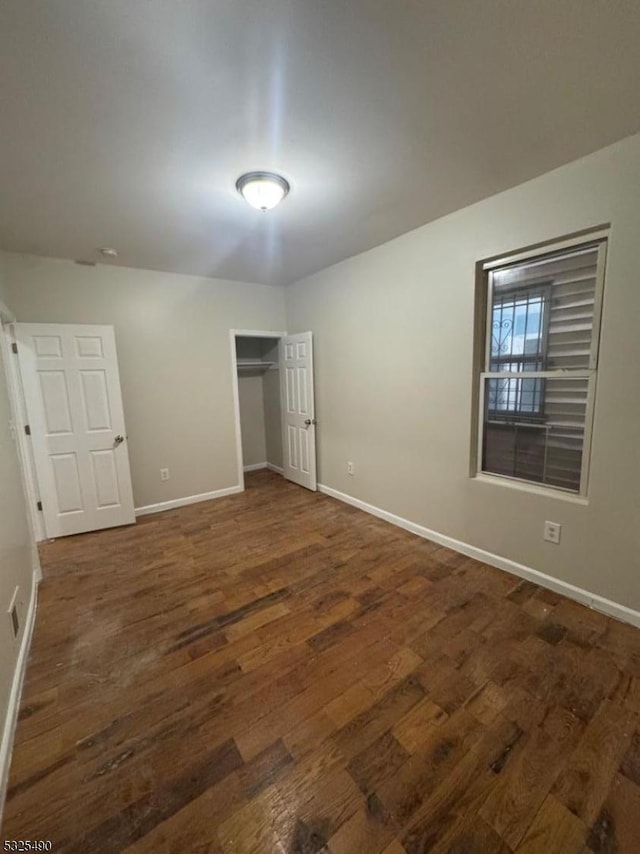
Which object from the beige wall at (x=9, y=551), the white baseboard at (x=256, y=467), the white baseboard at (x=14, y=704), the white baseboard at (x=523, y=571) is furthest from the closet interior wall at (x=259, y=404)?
the white baseboard at (x=14, y=704)

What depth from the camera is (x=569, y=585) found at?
2.22 metres

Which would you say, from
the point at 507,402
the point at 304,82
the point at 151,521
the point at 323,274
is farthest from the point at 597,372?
the point at 151,521

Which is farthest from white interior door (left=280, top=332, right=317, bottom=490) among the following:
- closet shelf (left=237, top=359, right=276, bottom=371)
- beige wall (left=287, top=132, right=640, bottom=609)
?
closet shelf (left=237, top=359, right=276, bottom=371)

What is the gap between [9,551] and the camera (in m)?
1.85

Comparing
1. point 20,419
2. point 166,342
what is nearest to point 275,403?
point 166,342

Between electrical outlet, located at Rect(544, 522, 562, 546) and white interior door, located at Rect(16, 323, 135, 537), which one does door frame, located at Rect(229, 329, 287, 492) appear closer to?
white interior door, located at Rect(16, 323, 135, 537)

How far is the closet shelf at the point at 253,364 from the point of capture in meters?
4.82

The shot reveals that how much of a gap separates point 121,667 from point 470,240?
3.43 m

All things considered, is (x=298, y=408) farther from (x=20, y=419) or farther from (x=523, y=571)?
(x=523, y=571)

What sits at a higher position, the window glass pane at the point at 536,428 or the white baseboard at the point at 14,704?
the window glass pane at the point at 536,428

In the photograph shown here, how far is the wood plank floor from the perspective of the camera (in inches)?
44.9

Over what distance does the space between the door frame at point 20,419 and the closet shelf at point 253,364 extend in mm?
2348

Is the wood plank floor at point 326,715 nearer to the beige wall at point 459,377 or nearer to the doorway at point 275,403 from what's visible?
the beige wall at point 459,377

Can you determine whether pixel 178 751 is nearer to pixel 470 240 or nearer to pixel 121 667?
pixel 121 667
